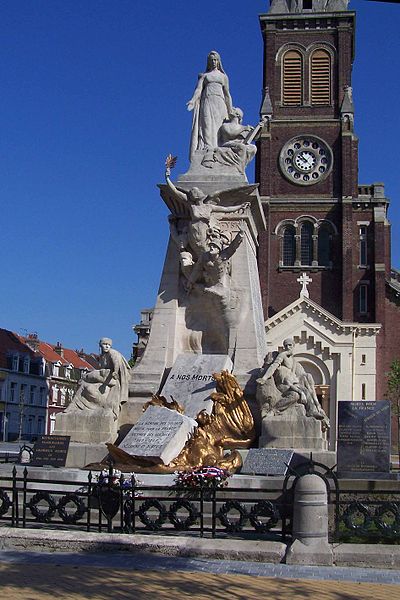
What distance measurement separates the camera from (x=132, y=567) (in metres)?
9.59

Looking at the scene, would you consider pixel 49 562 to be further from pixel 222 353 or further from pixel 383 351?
pixel 383 351

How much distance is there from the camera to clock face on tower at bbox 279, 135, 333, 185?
6744 cm

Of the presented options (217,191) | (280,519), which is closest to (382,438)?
(280,519)

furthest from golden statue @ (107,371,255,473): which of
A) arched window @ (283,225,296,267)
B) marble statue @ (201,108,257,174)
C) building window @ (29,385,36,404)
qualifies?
building window @ (29,385,36,404)

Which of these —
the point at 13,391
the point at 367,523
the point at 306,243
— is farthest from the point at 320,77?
the point at 367,523

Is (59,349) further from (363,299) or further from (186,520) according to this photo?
(186,520)

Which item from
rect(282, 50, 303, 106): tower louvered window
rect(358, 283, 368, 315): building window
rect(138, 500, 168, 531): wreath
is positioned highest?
rect(282, 50, 303, 106): tower louvered window

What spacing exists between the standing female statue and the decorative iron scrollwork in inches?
403

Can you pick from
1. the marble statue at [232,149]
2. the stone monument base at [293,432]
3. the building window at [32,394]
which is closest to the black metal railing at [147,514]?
the stone monument base at [293,432]

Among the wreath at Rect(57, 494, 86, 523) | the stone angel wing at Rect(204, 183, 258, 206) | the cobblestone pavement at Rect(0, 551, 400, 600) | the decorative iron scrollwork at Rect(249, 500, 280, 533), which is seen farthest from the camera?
the stone angel wing at Rect(204, 183, 258, 206)

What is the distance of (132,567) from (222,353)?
8298 millimetres

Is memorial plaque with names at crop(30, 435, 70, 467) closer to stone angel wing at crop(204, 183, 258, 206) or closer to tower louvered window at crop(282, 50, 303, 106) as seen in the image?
stone angel wing at crop(204, 183, 258, 206)

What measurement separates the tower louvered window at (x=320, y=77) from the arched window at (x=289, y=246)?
11278 mm

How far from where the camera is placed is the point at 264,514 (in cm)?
1051
